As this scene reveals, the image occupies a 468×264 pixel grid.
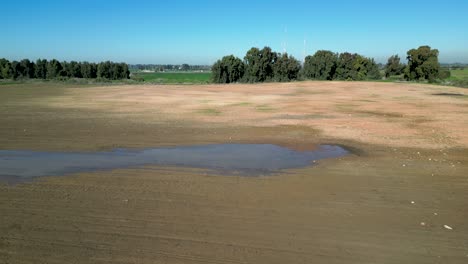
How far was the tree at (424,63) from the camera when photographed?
72.6 m

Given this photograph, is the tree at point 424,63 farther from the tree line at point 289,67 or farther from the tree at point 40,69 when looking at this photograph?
the tree at point 40,69

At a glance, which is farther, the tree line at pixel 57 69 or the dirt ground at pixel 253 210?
the tree line at pixel 57 69

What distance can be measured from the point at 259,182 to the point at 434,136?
33.6 feet

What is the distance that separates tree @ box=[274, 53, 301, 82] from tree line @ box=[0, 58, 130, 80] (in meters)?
48.2

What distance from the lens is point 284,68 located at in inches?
3223

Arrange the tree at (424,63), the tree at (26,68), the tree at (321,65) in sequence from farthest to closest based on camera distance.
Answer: the tree at (26,68) → the tree at (321,65) → the tree at (424,63)

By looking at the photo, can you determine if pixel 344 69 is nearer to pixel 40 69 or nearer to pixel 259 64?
pixel 259 64

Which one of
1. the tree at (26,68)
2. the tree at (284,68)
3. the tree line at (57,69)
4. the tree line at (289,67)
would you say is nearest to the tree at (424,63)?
the tree line at (289,67)

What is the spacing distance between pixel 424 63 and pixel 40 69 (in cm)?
8854

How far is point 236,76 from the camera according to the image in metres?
83.1

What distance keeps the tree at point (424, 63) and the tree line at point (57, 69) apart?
73.6m

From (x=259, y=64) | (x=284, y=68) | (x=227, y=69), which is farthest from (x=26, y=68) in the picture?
(x=284, y=68)

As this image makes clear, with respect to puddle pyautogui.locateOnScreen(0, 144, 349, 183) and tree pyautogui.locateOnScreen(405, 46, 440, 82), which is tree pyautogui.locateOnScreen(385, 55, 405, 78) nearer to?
tree pyautogui.locateOnScreen(405, 46, 440, 82)

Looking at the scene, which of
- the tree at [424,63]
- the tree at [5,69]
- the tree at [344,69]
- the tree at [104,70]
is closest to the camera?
the tree at [424,63]
